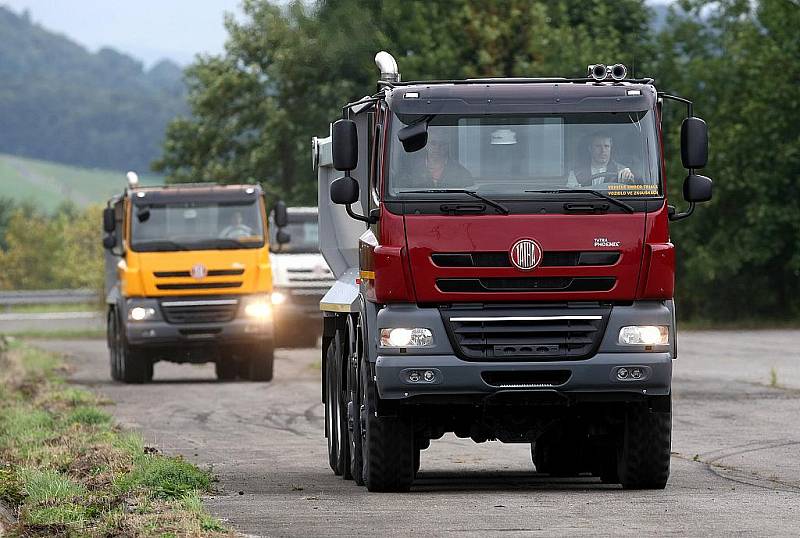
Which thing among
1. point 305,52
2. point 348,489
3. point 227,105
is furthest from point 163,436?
point 227,105

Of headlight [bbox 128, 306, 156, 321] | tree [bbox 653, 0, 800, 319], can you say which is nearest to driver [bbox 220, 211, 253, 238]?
headlight [bbox 128, 306, 156, 321]

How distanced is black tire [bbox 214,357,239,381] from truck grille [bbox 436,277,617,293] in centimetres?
1840

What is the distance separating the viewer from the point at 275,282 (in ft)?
119

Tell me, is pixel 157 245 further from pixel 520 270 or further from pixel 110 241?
pixel 520 270

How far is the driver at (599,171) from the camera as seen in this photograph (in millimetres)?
12367

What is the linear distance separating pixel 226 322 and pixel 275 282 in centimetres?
833

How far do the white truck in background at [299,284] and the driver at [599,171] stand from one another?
23382mm

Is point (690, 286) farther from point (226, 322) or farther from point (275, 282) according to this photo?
point (226, 322)

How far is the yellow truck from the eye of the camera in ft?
91.4

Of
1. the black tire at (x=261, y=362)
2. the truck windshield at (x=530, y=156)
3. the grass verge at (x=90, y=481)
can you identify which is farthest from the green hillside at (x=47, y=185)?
the truck windshield at (x=530, y=156)

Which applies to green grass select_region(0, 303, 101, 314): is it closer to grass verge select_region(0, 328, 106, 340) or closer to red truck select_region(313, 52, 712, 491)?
grass verge select_region(0, 328, 106, 340)

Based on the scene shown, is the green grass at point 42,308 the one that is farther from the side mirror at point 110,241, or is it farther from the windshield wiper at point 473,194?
the windshield wiper at point 473,194

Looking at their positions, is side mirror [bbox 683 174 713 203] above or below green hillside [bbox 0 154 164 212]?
above

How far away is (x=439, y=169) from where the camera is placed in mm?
12383
